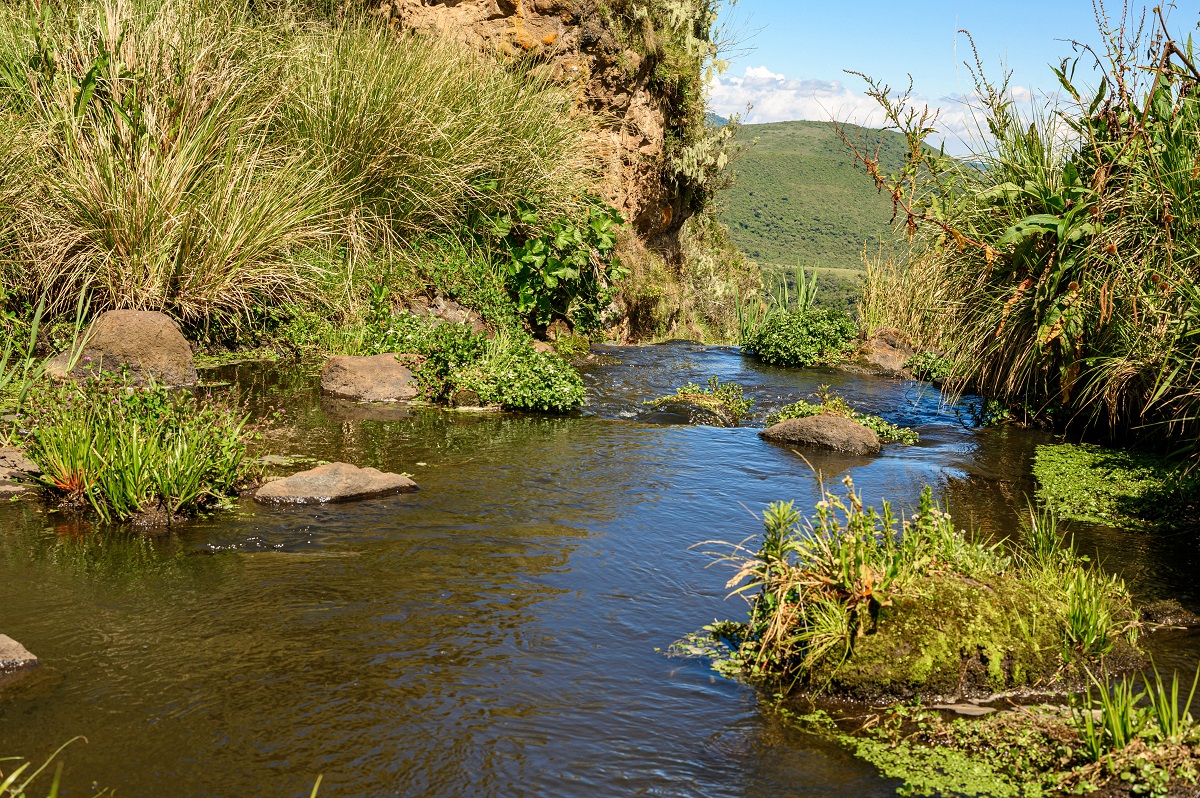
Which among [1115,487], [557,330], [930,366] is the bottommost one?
[1115,487]

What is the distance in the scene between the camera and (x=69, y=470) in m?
5.95

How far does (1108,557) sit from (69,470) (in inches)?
251

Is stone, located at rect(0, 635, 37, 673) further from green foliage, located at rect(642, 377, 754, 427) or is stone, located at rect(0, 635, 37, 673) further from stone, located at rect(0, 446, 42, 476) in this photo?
green foliage, located at rect(642, 377, 754, 427)

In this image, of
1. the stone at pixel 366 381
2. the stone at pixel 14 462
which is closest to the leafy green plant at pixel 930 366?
the stone at pixel 366 381

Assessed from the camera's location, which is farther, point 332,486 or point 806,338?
point 806,338

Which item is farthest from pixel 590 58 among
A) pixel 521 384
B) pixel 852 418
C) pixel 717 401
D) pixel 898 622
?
pixel 898 622

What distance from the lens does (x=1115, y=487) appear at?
738 centimetres

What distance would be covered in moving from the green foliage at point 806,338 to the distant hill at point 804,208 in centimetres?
4131

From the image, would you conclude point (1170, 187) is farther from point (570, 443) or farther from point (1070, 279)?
point (570, 443)

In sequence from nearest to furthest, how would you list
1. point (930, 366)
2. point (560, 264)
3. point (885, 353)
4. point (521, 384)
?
1. point (521, 384)
2. point (930, 366)
3. point (560, 264)
4. point (885, 353)

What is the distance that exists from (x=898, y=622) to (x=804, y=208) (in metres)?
70.3

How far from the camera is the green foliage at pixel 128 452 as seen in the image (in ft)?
19.1

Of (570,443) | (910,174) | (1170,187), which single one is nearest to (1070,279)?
(1170,187)

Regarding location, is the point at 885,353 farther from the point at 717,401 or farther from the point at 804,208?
the point at 804,208
